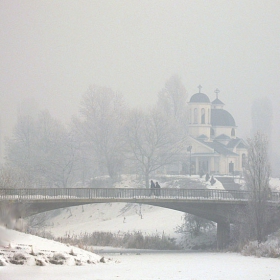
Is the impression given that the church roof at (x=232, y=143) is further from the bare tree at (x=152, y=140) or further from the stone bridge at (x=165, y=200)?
the stone bridge at (x=165, y=200)

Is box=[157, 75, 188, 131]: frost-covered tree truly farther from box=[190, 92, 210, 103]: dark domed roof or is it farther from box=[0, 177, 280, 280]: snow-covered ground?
box=[0, 177, 280, 280]: snow-covered ground

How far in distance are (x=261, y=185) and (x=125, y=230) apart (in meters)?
16.6

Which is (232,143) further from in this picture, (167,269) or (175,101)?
(167,269)

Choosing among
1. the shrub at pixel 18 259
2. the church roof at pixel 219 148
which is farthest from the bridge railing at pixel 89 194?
the church roof at pixel 219 148

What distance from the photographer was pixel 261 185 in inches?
2405

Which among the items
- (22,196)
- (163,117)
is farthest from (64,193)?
(163,117)

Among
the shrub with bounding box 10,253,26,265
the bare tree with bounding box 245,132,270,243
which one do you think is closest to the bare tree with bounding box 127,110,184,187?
the bare tree with bounding box 245,132,270,243

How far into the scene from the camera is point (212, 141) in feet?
472

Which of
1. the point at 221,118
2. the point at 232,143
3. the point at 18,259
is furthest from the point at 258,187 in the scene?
the point at 221,118

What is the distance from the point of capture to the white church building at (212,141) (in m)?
131

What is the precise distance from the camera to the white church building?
131 meters

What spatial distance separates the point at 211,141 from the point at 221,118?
28.0 feet

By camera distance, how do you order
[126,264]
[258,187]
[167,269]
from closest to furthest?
[167,269] < [126,264] < [258,187]

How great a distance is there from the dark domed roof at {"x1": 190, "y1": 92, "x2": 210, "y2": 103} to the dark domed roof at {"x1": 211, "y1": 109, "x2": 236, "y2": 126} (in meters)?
6.21
